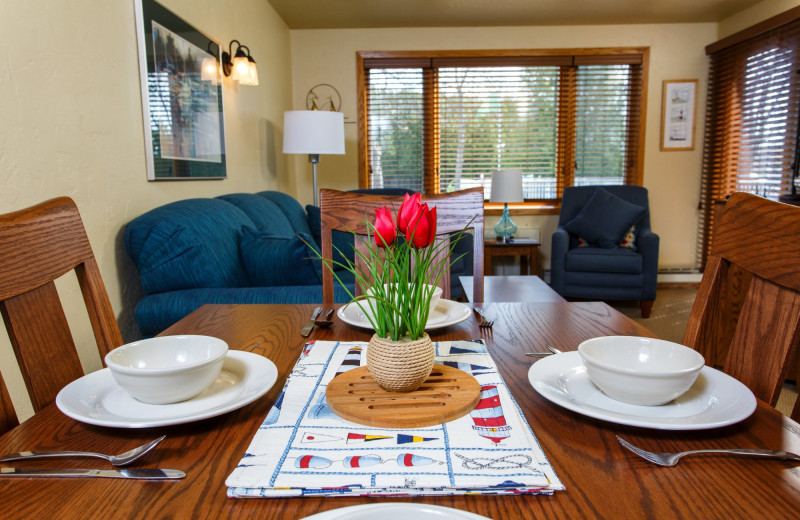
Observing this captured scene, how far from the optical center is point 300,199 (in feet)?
17.2

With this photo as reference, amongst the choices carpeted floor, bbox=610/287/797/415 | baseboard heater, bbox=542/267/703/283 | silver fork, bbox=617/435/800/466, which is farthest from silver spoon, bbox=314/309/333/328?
baseboard heater, bbox=542/267/703/283

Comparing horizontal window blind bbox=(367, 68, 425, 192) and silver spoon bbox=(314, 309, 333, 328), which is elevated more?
horizontal window blind bbox=(367, 68, 425, 192)

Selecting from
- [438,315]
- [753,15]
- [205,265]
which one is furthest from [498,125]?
[438,315]

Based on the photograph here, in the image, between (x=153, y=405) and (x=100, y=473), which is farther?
(x=153, y=405)

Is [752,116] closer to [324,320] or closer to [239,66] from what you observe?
[239,66]

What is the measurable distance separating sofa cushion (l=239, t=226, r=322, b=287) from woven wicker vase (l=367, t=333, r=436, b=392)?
1.30 meters

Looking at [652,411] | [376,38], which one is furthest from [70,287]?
[376,38]

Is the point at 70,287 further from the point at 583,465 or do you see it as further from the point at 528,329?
the point at 583,465

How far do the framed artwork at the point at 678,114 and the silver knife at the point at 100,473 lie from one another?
5.35 meters

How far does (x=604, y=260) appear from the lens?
4.08 metres

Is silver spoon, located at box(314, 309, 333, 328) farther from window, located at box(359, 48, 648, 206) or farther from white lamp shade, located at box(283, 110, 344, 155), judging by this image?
window, located at box(359, 48, 648, 206)

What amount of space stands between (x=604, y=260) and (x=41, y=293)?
3866 mm

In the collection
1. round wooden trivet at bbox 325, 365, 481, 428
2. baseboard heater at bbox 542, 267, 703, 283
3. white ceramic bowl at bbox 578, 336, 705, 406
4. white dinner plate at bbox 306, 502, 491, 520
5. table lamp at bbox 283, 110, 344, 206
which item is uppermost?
table lamp at bbox 283, 110, 344, 206

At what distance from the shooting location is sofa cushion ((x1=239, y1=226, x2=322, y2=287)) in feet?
6.57
